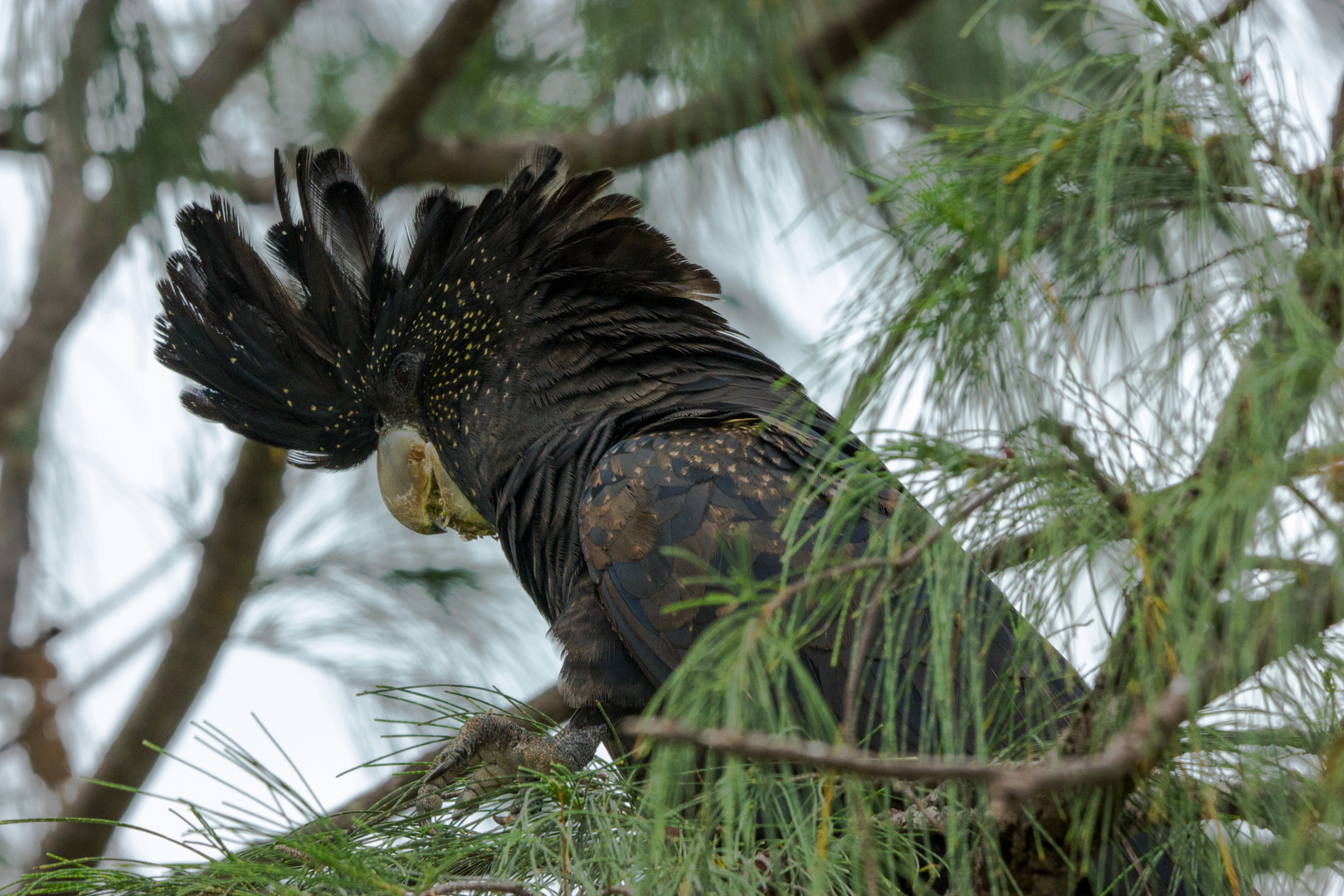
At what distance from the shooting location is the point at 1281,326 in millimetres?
1151

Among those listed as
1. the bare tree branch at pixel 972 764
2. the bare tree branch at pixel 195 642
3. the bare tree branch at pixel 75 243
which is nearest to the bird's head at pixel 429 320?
the bare tree branch at pixel 195 642

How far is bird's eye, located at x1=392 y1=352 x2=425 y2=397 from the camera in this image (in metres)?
2.76

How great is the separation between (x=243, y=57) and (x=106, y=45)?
3.35 ft

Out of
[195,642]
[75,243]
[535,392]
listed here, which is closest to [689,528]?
[535,392]

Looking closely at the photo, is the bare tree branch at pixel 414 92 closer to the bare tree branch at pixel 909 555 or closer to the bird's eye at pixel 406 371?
the bird's eye at pixel 406 371

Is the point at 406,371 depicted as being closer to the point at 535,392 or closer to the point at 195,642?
the point at 535,392

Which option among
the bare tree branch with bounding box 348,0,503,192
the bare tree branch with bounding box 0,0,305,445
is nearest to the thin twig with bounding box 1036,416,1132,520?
the bare tree branch with bounding box 348,0,503,192

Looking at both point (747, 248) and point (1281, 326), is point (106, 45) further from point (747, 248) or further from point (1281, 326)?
point (1281, 326)

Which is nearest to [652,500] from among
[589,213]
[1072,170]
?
[589,213]

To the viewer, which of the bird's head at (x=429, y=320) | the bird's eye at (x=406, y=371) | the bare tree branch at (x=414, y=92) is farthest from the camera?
the bare tree branch at (x=414, y=92)

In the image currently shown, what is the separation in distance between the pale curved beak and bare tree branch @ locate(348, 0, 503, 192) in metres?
0.85

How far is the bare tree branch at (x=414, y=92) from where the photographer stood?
3268 millimetres

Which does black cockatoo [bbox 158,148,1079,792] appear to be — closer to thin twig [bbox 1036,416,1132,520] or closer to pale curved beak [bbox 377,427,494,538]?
pale curved beak [bbox 377,427,494,538]

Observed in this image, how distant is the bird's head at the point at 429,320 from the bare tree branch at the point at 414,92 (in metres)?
0.59
